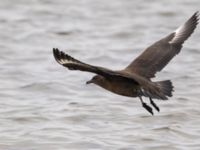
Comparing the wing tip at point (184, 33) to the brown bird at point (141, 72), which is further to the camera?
the wing tip at point (184, 33)

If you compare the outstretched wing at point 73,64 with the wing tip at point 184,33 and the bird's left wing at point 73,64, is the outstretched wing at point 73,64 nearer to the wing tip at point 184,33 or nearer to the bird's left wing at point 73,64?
the bird's left wing at point 73,64

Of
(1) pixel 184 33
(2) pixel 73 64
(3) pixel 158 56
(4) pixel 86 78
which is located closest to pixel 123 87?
(2) pixel 73 64

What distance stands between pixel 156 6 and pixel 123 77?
28.5 feet

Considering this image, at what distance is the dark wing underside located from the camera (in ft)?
25.2

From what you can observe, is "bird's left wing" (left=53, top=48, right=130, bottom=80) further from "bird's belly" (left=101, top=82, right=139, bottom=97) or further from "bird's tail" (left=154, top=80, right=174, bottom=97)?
"bird's tail" (left=154, top=80, right=174, bottom=97)

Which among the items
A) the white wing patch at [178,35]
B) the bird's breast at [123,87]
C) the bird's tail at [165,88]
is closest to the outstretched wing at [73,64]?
the bird's breast at [123,87]

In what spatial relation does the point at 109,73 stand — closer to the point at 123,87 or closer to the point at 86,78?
the point at 123,87

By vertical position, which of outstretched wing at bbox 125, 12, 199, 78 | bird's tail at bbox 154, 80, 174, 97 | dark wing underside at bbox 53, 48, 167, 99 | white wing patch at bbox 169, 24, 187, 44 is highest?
white wing patch at bbox 169, 24, 187, 44

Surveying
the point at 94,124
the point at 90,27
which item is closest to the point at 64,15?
the point at 90,27

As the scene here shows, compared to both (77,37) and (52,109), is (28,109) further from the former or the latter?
(77,37)

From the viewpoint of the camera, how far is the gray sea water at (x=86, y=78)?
931cm

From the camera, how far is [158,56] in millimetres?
9406

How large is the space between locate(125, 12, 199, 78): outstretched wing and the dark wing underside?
0.52 m

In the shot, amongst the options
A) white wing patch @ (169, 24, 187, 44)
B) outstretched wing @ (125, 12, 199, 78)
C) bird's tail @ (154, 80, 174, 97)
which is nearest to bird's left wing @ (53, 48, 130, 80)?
bird's tail @ (154, 80, 174, 97)
